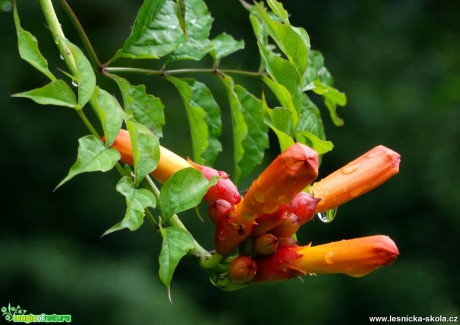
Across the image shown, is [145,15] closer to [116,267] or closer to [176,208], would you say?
[176,208]

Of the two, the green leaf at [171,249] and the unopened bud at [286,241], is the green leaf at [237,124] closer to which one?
the unopened bud at [286,241]

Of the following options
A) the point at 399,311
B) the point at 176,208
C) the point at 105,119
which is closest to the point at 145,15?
the point at 105,119

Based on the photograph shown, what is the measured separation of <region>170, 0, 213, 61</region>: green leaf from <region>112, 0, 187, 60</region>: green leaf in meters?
0.20

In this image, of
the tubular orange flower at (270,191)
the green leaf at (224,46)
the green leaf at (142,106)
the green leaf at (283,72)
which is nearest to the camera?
the tubular orange flower at (270,191)

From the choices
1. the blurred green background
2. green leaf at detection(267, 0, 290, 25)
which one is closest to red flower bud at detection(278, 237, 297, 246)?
green leaf at detection(267, 0, 290, 25)

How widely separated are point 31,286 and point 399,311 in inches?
113

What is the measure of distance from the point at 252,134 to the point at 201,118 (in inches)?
7.2

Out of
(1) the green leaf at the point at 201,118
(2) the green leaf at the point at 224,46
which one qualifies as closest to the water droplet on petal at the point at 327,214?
(1) the green leaf at the point at 201,118

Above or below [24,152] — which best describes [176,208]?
above

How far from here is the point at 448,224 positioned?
7.01 meters

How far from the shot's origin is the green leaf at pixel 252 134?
220 centimetres

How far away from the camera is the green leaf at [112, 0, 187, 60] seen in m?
1.87

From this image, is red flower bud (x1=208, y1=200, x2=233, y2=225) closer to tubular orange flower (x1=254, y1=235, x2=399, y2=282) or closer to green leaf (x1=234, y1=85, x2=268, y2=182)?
tubular orange flower (x1=254, y1=235, x2=399, y2=282)

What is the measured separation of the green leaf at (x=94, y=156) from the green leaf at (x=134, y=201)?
0.05 m
